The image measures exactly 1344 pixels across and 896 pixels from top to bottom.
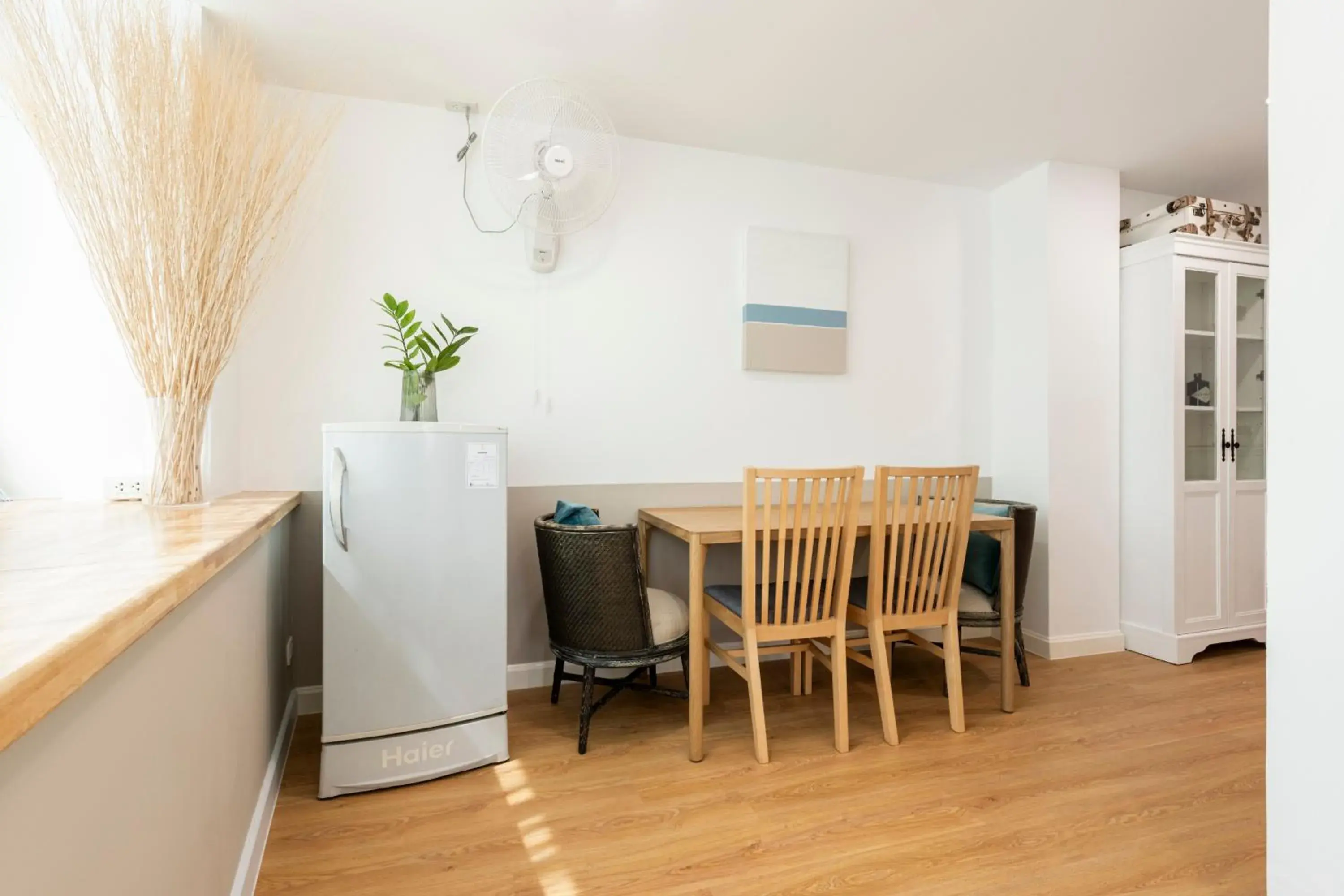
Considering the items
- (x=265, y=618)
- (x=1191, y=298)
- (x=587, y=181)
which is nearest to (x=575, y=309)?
(x=587, y=181)

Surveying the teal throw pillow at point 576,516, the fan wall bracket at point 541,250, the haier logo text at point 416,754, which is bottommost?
the haier logo text at point 416,754

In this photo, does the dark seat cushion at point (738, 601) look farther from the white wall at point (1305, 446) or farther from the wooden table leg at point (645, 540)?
the white wall at point (1305, 446)

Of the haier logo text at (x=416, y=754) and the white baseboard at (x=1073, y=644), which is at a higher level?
the haier logo text at (x=416, y=754)

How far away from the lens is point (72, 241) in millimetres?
1815

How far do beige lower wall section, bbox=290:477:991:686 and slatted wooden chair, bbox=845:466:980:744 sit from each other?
2.64 feet

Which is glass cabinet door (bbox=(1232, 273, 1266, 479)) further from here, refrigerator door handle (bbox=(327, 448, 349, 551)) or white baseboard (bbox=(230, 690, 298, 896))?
white baseboard (bbox=(230, 690, 298, 896))

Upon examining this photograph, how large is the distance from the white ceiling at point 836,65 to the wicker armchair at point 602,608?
1.68 m

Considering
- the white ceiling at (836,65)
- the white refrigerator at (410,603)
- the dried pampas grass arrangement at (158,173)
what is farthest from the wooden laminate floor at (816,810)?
the white ceiling at (836,65)

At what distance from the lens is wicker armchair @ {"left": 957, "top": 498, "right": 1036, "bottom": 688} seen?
8.48 ft

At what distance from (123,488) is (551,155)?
5.53ft

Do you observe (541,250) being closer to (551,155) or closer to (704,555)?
(551,155)

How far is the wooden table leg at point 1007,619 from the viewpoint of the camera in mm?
2486

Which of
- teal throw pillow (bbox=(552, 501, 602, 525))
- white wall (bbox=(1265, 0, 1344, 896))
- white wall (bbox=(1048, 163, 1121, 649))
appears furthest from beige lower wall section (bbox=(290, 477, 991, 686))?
white wall (bbox=(1265, 0, 1344, 896))

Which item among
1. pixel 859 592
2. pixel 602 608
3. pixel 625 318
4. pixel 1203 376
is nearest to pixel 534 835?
pixel 602 608
